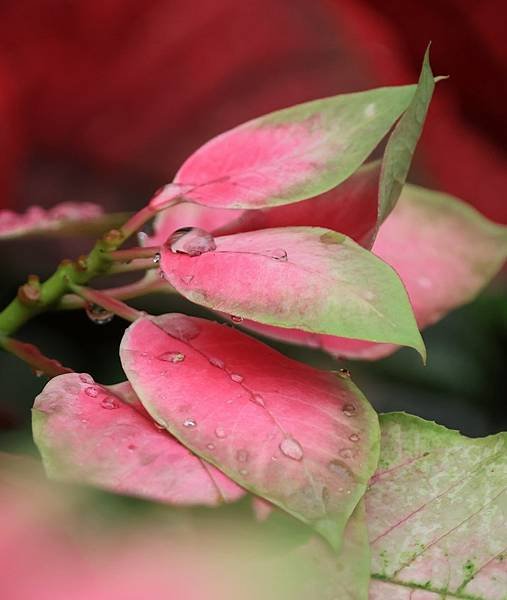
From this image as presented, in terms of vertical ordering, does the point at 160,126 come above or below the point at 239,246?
below

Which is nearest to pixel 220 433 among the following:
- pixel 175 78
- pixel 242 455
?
pixel 242 455

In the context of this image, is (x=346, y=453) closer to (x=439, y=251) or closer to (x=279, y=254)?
(x=279, y=254)

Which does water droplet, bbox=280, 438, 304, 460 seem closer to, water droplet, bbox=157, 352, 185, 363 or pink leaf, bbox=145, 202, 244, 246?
water droplet, bbox=157, 352, 185, 363

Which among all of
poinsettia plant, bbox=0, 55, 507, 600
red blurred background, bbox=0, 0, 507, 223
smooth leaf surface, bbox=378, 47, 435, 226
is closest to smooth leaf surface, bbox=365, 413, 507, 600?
poinsettia plant, bbox=0, 55, 507, 600

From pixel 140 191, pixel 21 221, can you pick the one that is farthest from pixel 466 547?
pixel 140 191

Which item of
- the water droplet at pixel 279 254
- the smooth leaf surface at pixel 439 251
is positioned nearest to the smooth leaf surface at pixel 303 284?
the water droplet at pixel 279 254

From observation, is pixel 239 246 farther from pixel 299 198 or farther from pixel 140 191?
pixel 140 191

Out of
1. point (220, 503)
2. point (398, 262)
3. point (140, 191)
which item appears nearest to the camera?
point (220, 503)
